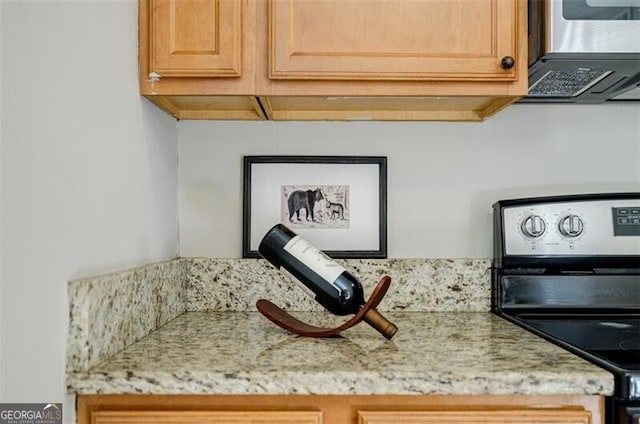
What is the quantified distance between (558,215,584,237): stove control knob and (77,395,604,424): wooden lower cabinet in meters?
0.60

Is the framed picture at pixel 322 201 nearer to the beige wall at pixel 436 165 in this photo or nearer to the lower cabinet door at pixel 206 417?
the beige wall at pixel 436 165

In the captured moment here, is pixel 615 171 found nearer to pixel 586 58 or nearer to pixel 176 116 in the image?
pixel 586 58

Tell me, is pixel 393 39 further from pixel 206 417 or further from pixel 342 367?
pixel 206 417

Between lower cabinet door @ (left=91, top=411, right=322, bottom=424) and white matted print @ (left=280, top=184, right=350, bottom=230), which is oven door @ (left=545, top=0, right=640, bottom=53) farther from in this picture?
lower cabinet door @ (left=91, top=411, right=322, bottom=424)

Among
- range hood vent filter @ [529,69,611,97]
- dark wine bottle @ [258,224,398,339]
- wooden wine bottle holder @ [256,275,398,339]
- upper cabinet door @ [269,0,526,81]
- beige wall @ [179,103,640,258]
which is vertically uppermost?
upper cabinet door @ [269,0,526,81]

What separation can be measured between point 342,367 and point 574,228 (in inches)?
31.5

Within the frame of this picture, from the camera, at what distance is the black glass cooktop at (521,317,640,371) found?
1.02 m

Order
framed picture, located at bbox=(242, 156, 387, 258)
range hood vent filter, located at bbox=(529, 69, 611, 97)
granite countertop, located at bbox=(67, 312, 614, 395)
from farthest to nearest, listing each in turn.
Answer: framed picture, located at bbox=(242, 156, 387, 258) < range hood vent filter, located at bbox=(529, 69, 611, 97) < granite countertop, located at bbox=(67, 312, 614, 395)

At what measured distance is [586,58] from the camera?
118 centimetres

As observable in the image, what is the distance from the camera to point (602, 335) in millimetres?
1235

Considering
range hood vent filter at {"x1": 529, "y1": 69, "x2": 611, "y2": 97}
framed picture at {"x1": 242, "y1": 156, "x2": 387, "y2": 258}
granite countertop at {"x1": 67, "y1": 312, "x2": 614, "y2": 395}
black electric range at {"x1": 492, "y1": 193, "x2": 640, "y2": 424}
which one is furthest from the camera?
framed picture at {"x1": 242, "y1": 156, "x2": 387, "y2": 258}

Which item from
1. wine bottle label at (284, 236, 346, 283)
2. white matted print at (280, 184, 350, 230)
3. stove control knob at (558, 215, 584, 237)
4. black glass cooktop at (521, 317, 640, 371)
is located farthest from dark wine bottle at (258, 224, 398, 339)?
stove control knob at (558, 215, 584, 237)

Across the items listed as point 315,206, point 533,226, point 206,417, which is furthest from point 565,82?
point 206,417

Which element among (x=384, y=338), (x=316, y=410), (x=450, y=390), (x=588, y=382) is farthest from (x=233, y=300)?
(x=588, y=382)
